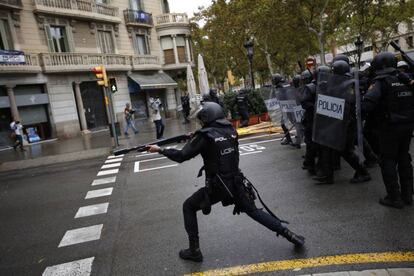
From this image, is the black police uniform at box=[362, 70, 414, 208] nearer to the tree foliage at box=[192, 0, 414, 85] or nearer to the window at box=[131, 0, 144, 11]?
the tree foliage at box=[192, 0, 414, 85]

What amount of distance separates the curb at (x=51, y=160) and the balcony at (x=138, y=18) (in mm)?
16303

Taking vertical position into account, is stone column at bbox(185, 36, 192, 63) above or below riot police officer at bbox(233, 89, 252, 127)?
above

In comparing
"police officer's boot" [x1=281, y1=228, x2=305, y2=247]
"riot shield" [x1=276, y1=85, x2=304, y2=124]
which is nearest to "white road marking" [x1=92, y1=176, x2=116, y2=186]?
"riot shield" [x1=276, y1=85, x2=304, y2=124]

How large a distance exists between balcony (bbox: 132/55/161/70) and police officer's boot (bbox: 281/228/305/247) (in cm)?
2561

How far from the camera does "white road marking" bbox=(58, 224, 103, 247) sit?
15.8 feet

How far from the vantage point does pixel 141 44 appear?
1180 inches

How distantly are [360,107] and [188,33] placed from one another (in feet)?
97.1

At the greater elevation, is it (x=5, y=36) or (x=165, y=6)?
(x=165, y=6)

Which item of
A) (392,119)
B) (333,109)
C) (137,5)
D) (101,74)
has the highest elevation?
(137,5)

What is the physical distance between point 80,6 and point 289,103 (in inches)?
763

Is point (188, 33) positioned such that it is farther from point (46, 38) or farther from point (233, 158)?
point (233, 158)

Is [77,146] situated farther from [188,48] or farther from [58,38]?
[188,48]

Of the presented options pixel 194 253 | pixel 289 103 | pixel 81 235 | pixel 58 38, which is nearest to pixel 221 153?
pixel 194 253

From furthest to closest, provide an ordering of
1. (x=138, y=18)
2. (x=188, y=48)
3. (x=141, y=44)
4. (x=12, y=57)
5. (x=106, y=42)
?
(x=188, y=48) → (x=141, y=44) → (x=138, y=18) → (x=106, y=42) → (x=12, y=57)
